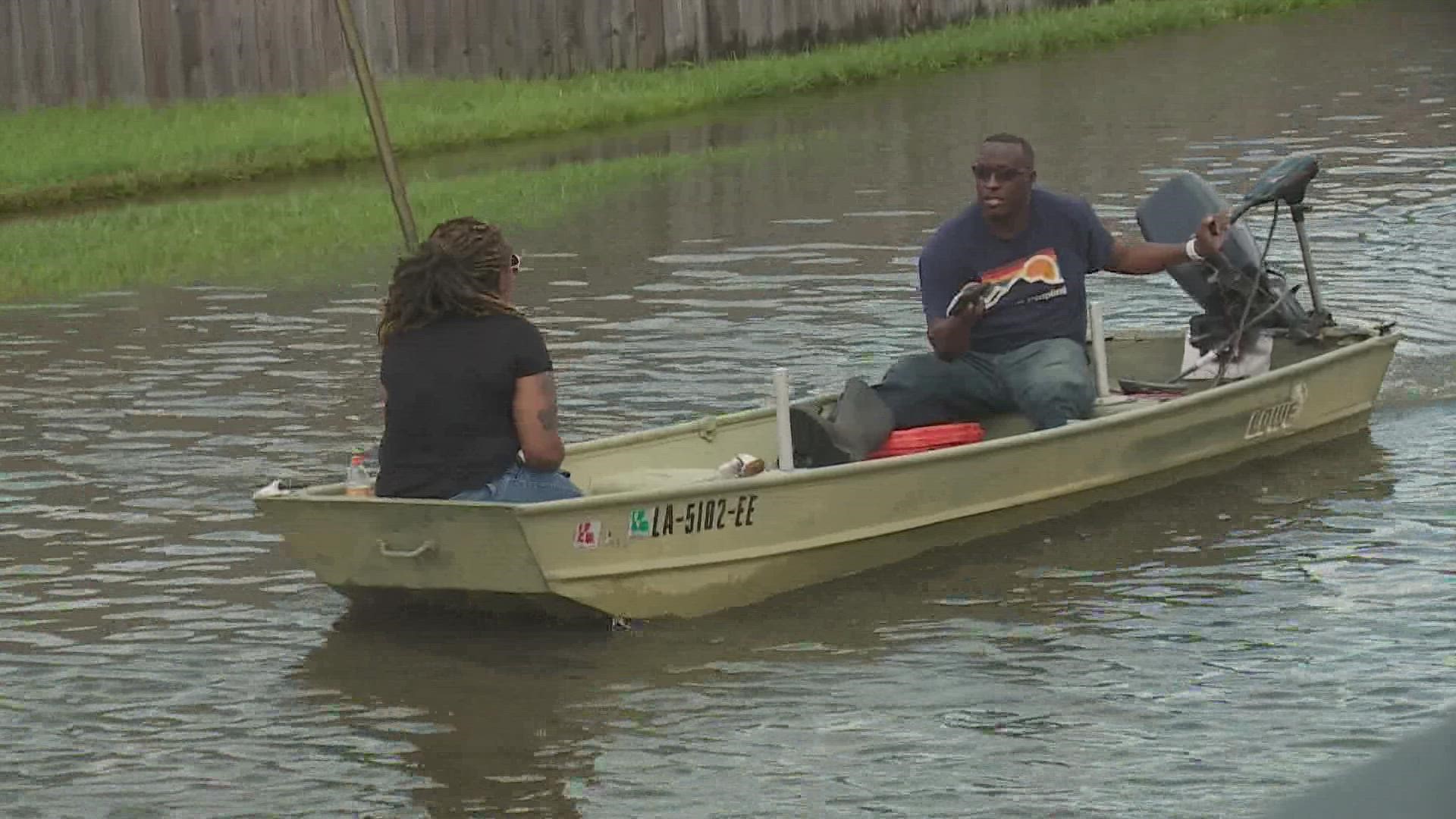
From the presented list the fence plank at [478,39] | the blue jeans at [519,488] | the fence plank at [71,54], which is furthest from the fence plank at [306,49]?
the blue jeans at [519,488]

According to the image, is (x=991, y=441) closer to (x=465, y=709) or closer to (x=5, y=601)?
(x=465, y=709)

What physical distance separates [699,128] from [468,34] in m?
3.02

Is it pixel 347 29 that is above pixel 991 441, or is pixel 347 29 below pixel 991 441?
above

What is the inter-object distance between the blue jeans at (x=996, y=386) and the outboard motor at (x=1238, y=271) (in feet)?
3.66

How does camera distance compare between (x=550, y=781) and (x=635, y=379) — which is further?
(x=635, y=379)

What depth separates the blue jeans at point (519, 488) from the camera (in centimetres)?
840

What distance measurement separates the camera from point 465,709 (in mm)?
7793

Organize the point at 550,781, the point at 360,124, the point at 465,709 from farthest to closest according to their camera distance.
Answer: the point at 360,124 → the point at 465,709 → the point at 550,781

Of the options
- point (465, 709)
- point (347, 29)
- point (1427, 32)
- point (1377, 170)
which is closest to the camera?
point (465, 709)

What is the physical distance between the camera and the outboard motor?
1141cm

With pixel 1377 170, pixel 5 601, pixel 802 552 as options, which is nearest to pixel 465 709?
pixel 802 552

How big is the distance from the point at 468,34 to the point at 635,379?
13204 mm

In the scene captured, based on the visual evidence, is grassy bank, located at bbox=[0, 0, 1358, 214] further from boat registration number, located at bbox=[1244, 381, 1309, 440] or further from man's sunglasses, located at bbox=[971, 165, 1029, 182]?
boat registration number, located at bbox=[1244, 381, 1309, 440]

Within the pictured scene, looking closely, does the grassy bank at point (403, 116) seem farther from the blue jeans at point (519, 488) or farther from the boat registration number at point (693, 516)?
the boat registration number at point (693, 516)
